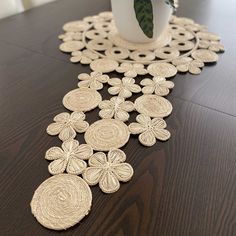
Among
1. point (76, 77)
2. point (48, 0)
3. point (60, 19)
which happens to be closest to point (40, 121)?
point (76, 77)

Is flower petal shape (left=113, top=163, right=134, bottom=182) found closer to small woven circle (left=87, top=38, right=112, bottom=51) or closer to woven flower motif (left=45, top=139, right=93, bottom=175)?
woven flower motif (left=45, top=139, right=93, bottom=175)

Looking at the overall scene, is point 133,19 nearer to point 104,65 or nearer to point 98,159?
point 104,65

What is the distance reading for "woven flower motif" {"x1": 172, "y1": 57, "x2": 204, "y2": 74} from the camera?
870 millimetres

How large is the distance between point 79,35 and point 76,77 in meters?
0.30

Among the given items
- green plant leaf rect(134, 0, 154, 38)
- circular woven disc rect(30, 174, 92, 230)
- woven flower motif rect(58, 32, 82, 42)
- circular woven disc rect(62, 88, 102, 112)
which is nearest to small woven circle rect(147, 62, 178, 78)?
green plant leaf rect(134, 0, 154, 38)

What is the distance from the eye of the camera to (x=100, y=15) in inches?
48.6

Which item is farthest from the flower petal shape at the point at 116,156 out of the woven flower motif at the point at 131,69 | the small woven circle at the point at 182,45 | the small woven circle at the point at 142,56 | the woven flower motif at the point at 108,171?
the small woven circle at the point at 182,45

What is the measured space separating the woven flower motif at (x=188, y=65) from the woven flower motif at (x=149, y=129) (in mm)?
274

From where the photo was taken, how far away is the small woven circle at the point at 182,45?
98 centimetres

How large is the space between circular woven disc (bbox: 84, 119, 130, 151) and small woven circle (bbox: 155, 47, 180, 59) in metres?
0.38

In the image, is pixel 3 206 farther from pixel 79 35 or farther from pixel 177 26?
pixel 177 26

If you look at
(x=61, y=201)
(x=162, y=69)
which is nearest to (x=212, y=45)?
(x=162, y=69)

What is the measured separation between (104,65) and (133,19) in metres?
0.18

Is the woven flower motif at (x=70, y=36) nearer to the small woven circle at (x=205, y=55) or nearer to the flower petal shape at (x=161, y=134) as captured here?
the small woven circle at (x=205, y=55)
